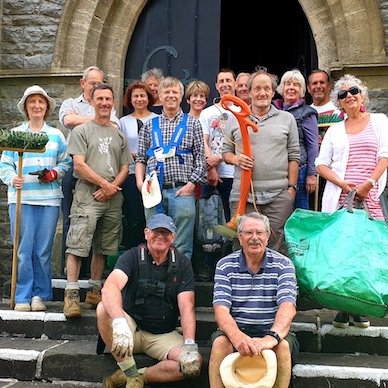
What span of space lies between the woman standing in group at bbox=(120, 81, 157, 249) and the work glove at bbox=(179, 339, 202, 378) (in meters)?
1.73

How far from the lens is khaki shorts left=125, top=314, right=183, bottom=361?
3861 mm

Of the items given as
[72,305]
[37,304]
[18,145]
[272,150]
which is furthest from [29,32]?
[272,150]

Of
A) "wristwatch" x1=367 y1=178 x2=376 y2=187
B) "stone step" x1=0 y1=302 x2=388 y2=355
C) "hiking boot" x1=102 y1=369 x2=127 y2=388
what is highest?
"wristwatch" x1=367 y1=178 x2=376 y2=187

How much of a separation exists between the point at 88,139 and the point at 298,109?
161 centimetres

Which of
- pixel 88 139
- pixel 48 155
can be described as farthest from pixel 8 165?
pixel 88 139

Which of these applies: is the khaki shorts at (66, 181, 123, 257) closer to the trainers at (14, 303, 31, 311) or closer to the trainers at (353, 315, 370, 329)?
the trainers at (14, 303, 31, 311)

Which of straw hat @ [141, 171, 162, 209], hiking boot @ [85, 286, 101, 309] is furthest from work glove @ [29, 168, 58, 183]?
hiking boot @ [85, 286, 101, 309]

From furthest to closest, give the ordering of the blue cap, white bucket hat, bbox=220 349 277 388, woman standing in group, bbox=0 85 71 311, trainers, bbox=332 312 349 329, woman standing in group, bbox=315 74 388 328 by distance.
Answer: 1. woman standing in group, bbox=0 85 71 311
2. trainers, bbox=332 312 349 329
3. woman standing in group, bbox=315 74 388 328
4. the blue cap
5. white bucket hat, bbox=220 349 277 388

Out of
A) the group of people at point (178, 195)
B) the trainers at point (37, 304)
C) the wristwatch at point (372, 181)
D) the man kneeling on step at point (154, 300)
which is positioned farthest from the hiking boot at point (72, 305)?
the wristwatch at point (372, 181)

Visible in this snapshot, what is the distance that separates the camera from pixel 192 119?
474 cm

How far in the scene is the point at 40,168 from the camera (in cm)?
497

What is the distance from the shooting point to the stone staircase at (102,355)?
374 cm

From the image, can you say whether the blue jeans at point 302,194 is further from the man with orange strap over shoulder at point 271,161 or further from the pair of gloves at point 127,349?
the pair of gloves at point 127,349

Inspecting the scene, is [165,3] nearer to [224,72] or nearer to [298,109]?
[224,72]
